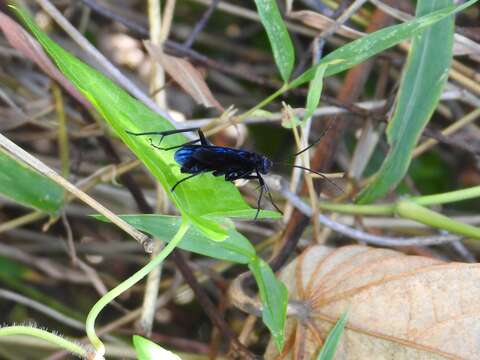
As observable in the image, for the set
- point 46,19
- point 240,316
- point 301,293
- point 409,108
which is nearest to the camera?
point 301,293

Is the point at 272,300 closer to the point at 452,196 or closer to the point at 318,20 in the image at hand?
the point at 452,196

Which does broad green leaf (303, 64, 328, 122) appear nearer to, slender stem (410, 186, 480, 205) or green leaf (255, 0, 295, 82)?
green leaf (255, 0, 295, 82)

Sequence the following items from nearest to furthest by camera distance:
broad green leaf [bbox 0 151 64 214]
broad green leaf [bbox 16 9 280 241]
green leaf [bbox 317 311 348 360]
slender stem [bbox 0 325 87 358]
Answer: slender stem [bbox 0 325 87 358], broad green leaf [bbox 16 9 280 241], green leaf [bbox 317 311 348 360], broad green leaf [bbox 0 151 64 214]

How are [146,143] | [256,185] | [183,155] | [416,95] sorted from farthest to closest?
[256,185]
[416,95]
[183,155]
[146,143]

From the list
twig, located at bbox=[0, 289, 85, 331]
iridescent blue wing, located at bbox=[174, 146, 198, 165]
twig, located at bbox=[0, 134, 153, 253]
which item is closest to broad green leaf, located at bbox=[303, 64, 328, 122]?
iridescent blue wing, located at bbox=[174, 146, 198, 165]

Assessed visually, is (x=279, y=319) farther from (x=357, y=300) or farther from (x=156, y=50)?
(x=156, y=50)

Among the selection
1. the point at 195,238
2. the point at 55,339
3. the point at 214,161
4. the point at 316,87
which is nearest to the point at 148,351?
the point at 55,339

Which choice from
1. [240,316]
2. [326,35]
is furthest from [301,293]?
[240,316]
